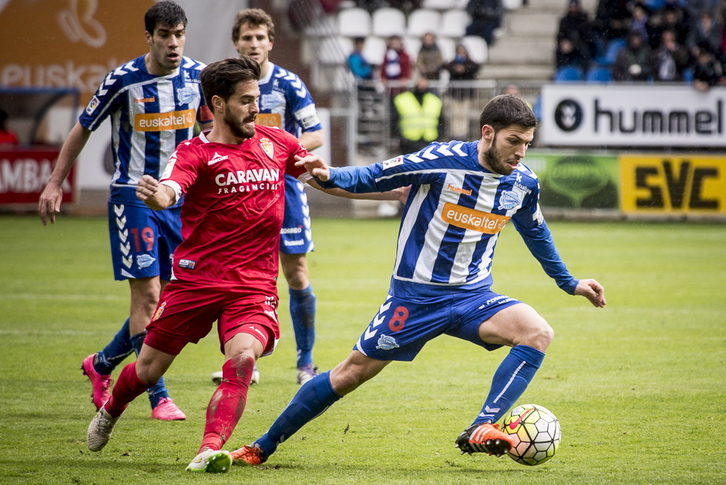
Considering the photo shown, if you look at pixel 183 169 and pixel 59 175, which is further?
pixel 59 175

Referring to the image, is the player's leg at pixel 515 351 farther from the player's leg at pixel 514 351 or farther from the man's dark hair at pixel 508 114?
the man's dark hair at pixel 508 114

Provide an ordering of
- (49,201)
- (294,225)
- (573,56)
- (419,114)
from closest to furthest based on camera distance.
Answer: (49,201) → (294,225) → (419,114) → (573,56)

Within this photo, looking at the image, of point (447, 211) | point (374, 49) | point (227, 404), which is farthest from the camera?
point (374, 49)

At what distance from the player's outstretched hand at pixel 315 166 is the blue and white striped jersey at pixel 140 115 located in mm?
1581

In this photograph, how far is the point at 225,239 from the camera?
4.40 meters

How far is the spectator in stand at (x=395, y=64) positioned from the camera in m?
20.2

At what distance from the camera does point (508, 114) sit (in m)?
4.38

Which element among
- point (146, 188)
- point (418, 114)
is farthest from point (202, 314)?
point (418, 114)

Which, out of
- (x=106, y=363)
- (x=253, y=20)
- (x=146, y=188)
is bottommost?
(x=106, y=363)

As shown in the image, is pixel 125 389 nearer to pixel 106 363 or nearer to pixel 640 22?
pixel 106 363

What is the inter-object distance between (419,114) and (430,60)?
6.22 feet

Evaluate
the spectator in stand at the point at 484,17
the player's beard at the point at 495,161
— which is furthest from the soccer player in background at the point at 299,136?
the spectator in stand at the point at 484,17

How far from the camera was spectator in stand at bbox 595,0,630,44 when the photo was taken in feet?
70.2

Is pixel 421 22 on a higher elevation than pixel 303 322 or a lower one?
higher
